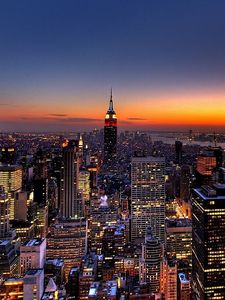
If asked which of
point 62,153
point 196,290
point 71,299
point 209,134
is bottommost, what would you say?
point 71,299

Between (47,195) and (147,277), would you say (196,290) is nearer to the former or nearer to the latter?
(147,277)

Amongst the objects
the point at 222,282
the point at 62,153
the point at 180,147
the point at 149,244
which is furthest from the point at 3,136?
the point at 222,282

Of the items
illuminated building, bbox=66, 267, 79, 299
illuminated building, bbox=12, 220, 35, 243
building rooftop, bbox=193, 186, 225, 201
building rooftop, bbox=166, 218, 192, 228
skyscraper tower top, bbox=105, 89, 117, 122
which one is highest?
skyscraper tower top, bbox=105, 89, 117, 122

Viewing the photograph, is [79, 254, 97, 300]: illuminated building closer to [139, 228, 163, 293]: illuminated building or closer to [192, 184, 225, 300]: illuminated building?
[139, 228, 163, 293]: illuminated building

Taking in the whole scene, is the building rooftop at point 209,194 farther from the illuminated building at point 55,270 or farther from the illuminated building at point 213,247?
the illuminated building at point 55,270

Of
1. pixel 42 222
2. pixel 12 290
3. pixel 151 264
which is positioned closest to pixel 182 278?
pixel 151 264

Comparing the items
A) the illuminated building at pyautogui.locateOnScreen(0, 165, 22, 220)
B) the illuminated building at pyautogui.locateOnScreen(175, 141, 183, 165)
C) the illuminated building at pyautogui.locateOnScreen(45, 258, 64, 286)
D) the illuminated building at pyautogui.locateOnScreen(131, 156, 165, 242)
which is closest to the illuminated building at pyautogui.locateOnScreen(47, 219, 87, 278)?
the illuminated building at pyautogui.locateOnScreen(45, 258, 64, 286)

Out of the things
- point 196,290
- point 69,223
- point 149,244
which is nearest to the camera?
point 196,290

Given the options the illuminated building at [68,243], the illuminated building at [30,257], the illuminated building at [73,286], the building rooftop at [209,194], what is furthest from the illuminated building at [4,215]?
the building rooftop at [209,194]
